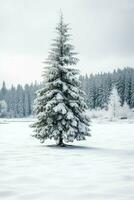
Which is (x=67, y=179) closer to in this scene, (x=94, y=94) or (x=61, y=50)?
(x=61, y=50)

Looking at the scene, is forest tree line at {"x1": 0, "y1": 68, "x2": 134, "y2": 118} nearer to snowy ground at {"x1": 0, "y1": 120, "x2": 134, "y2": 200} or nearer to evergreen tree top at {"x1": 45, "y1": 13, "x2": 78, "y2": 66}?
evergreen tree top at {"x1": 45, "y1": 13, "x2": 78, "y2": 66}

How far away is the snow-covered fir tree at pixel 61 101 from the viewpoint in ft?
85.9

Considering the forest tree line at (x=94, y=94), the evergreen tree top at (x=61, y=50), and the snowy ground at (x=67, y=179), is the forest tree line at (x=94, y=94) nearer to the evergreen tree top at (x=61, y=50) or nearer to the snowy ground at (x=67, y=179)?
the evergreen tree top at (x=61, y=50)

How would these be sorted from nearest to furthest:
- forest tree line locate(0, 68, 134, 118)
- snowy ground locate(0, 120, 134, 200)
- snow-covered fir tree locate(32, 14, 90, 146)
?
snowy ground locate(0, 120, 134, 200) → snow-covered fir tree locate(32, 14, 90, 146) → forest tree line locate(0, 68, 134, 118)

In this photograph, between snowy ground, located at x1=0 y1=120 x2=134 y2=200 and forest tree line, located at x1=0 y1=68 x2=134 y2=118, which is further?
forest tree line, located at x1=0 y1=68 x2=134 y2=118

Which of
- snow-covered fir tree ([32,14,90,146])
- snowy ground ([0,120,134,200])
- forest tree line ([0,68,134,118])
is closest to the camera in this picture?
snowy ground ([0,120,134,200])

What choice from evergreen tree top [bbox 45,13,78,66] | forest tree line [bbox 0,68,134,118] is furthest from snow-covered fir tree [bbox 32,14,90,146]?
forest tree line [bbox 0,68,134,118]

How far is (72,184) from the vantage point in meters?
11.6

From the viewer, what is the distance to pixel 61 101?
88.3ft

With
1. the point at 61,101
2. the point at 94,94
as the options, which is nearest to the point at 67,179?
the point at 61,101

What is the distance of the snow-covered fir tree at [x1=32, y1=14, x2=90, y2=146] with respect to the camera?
1030 inches

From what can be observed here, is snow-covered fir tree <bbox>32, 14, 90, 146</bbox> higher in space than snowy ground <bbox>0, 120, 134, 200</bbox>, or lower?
higher

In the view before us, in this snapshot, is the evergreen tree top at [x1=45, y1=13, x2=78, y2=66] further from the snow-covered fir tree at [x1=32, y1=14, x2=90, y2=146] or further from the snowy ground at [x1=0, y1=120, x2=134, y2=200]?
the snowy ground at [x1=0, y1=120, x2=134, y2=200]

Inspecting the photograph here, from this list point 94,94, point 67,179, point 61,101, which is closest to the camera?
point 67,179
